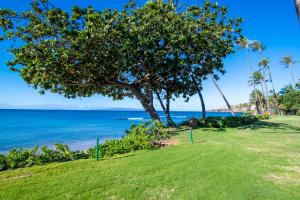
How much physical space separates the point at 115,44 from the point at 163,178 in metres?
10.4

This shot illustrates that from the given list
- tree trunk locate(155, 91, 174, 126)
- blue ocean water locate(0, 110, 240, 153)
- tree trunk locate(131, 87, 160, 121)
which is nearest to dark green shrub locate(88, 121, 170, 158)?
blue ocean water locate(0, 110, 240, 153)

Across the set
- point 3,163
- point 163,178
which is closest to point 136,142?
point 163,178

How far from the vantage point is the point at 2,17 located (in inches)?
428

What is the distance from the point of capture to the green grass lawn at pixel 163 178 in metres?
4.18

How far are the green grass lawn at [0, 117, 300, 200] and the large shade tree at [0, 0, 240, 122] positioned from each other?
7.75 meters

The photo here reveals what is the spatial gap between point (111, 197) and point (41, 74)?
10555 millimetres

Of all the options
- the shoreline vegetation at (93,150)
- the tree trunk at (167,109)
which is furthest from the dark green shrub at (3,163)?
the tree trunk at (167,109)

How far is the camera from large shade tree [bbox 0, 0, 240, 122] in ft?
38.4

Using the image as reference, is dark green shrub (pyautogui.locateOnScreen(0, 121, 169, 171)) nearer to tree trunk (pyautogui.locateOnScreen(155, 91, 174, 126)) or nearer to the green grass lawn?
the green grass lawn

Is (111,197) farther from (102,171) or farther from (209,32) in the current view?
(209,32)

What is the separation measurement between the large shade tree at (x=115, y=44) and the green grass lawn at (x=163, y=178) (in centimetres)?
775

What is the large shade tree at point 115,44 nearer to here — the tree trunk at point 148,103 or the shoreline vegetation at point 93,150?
the tree trunk at point 148,103

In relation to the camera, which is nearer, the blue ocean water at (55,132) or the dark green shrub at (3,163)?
the dark green shrub at (3,163)

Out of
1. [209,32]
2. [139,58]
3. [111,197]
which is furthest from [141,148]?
[209,32]
